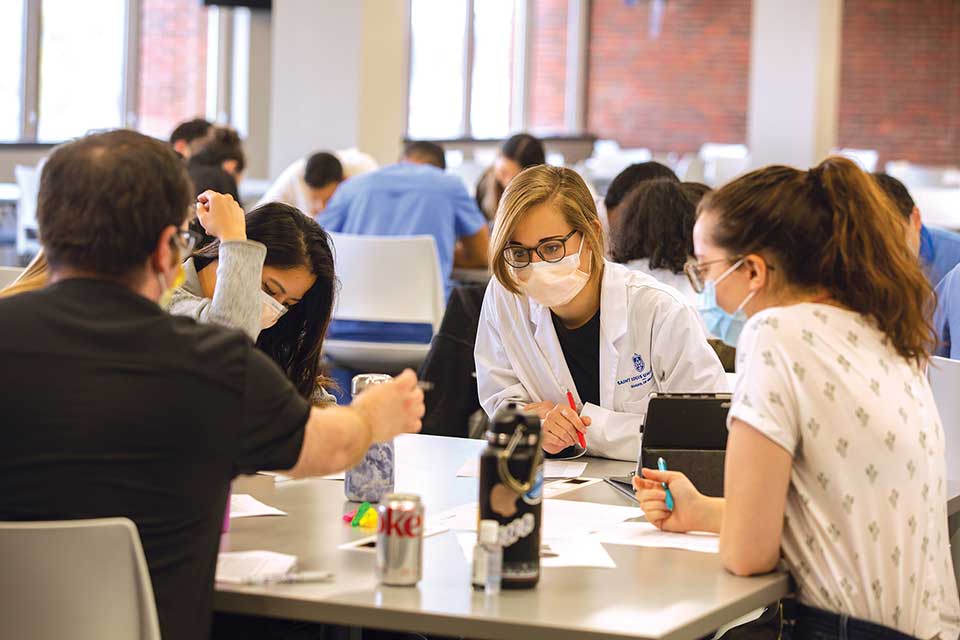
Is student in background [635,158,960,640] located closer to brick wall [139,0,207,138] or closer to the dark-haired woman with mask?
the dark-haired woman with mask

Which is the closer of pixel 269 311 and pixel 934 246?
pixel 269 311

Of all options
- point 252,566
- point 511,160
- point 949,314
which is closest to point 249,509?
point 252,566

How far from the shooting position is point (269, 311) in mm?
2361

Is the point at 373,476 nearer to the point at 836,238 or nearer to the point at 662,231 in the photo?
the point at 836,238

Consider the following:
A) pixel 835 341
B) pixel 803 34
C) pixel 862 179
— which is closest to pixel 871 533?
pixel 835 341

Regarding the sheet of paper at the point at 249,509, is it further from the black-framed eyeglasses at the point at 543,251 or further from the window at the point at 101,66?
the window at the point at 101,66

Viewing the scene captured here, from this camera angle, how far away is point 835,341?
5.70 ft

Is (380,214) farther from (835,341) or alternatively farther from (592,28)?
(592,28)

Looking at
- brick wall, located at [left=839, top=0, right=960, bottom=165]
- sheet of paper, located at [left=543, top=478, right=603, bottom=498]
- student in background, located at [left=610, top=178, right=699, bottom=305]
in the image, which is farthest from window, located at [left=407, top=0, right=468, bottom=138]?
sheet of paper, located at [left=543, top=478, right=603, bottom=498]

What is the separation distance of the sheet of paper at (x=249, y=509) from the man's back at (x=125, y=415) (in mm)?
476

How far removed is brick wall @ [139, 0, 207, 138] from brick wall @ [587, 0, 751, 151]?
17.2ft

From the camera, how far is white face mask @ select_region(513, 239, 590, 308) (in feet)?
8.40

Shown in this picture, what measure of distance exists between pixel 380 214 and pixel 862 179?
11.7 feet

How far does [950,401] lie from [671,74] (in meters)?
11.9
